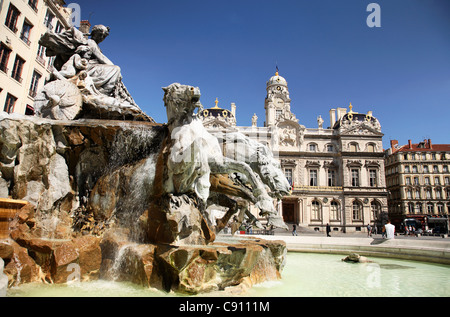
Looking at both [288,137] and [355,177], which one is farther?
[288,137]

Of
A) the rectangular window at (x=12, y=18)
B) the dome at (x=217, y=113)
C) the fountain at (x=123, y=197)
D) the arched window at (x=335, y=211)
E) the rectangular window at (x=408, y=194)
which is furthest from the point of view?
the rectangular window at (x=408, y=194)

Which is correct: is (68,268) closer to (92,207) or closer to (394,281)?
(92,207)

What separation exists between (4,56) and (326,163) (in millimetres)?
42304

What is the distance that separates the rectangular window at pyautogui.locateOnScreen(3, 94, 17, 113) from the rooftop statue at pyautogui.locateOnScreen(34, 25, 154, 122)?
1438cm

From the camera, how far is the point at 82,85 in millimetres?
7578

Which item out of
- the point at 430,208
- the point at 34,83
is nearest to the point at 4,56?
the point at 34,83

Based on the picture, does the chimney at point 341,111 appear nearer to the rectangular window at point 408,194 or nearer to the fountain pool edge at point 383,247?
the rectangular window at point 408,194

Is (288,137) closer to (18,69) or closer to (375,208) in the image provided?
(375,208)

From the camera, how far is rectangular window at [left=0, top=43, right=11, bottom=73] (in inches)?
727

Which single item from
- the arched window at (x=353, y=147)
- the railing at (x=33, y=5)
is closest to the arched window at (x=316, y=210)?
the arched window at (x=353, y=147)

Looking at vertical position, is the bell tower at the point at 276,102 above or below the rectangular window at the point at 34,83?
above

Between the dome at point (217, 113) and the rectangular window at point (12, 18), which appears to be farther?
the dome at point (217, 113)

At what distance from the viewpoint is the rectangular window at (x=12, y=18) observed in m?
19.0

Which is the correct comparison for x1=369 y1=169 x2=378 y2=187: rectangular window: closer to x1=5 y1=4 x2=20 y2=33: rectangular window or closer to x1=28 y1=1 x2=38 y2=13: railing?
x1=28 y1=1 x2=38 y2=13: railing
